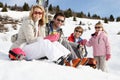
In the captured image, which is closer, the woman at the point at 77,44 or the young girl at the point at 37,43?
the young girl at the point at 37,43

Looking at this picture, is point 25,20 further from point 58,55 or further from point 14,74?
point 14,74

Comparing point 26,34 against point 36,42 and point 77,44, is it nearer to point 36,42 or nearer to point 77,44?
point 36,42

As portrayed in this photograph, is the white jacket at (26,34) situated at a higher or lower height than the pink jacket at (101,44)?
higher

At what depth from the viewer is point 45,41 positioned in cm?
531

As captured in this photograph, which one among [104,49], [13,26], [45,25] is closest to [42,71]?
[45,25]

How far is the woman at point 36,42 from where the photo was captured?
17.5 ft

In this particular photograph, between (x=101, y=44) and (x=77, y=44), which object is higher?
(x=77, y=44)

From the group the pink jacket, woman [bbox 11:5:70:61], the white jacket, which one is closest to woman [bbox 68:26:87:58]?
the pink jacket

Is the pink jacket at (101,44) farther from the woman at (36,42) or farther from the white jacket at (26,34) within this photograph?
the white jacket at (26,34)

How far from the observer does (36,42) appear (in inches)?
214

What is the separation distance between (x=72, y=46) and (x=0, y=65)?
2.18 meters

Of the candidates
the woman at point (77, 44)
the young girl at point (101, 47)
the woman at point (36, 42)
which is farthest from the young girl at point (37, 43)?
the young girl at point (101, 47)

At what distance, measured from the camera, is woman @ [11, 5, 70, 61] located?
5.32 m

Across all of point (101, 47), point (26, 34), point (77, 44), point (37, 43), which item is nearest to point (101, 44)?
point (101, 47)
